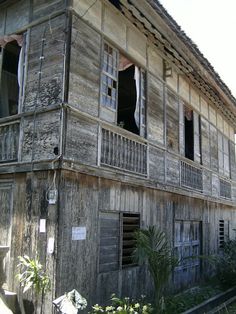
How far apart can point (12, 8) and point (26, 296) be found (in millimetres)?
6238

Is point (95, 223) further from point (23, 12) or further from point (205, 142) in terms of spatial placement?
point (205, 142)

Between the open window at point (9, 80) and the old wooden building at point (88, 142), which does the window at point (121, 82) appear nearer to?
the old wooden building at point (88, 142)

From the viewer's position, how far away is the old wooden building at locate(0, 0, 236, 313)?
6.50 meters

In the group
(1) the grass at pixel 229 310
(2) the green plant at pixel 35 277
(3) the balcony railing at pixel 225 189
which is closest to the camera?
(2) the green plant at pixel 35 277

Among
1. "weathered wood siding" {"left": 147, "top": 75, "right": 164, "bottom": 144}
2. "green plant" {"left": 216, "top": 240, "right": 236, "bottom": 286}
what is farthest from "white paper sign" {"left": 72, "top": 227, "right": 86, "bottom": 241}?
"green plant" {"left": 216, "top": 240, "right": 236, "bottom": 286}

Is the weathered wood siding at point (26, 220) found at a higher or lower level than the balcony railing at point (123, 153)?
lower

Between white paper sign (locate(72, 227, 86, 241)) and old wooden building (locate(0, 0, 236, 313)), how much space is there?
0.03 meters

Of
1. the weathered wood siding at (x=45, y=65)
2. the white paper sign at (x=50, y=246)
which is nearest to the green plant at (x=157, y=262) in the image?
the white paper sign at (x=50, y=246)

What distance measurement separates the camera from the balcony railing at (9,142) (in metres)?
7.38

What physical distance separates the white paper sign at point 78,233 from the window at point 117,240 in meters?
0.67

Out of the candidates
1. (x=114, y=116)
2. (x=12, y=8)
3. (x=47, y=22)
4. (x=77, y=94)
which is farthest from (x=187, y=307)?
(x=12, y=8)

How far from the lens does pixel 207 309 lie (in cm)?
909

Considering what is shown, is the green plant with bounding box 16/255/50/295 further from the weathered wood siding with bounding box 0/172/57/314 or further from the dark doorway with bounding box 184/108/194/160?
the dark doorway with bounding box 184/108/194/160

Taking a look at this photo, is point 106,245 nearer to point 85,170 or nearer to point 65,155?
point 85,170
